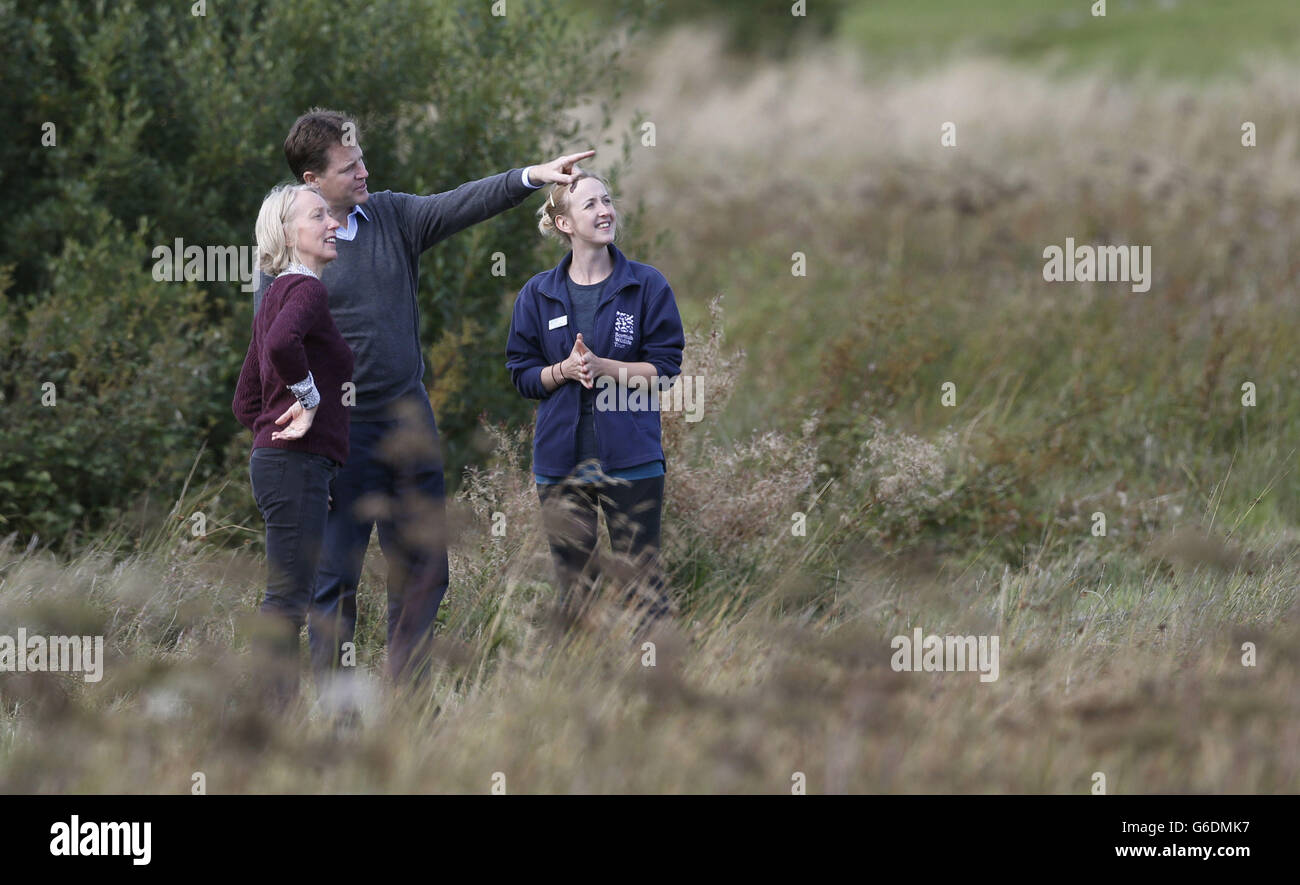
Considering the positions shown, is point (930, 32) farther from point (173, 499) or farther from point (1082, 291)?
point (173, 499)

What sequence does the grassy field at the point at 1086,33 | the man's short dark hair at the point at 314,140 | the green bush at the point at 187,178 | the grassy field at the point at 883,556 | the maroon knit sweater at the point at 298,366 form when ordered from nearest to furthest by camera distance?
the grassy field at the point at 883,556, the maroon knit sweater at the point at 298,366, the man's short dark hair at the point at 314,140, the green bush at the point at 187,178, the grassy field at the point at 1086,33

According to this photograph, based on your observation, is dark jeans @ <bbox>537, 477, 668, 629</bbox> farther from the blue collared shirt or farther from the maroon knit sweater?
the blue collared shirt

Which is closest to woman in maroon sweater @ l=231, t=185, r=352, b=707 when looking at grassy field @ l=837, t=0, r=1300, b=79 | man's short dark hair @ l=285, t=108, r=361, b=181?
man's short dark hair @ l=285, t=108, r=361, b=181

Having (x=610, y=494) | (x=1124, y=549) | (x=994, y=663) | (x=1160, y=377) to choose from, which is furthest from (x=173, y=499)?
(x=1160, y=377)

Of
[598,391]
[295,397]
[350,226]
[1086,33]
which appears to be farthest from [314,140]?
[1086,33]

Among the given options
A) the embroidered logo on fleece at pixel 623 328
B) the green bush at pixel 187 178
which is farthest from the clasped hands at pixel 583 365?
the green bush at pixel 187 178

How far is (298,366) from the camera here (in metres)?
4.38

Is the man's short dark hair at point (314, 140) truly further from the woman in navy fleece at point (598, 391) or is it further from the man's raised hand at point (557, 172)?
the woman in navy fleece at point (598, 391)

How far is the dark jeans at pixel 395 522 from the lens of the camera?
16.0 ft

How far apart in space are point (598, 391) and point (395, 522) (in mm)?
845

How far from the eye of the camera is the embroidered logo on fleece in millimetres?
5098

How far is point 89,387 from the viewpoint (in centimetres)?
719

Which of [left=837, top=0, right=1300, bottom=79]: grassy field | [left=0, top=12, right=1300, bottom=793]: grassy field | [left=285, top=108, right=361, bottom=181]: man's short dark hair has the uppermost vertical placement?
[left=837, top=0, right=1300, bottom=79]: grassy field

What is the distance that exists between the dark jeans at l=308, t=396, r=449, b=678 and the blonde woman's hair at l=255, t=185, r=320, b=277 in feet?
2.05
